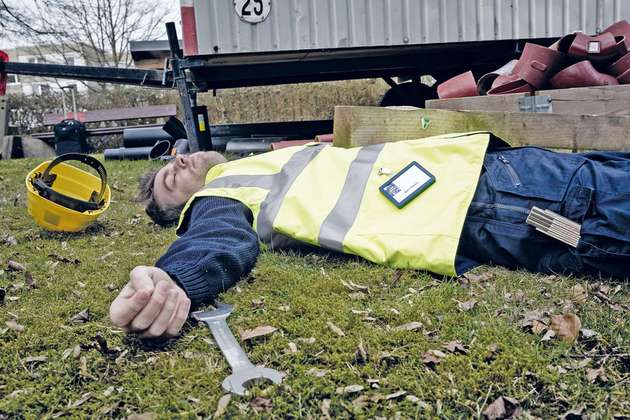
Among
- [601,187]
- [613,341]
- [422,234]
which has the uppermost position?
[601,187]

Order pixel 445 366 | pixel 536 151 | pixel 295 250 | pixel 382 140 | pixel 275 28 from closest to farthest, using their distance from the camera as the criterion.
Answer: pixel 445 366 < pixel 536 151 < pixel 295 250 < pixel 382 140 < pixel 275 28

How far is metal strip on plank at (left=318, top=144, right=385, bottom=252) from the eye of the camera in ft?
9.46

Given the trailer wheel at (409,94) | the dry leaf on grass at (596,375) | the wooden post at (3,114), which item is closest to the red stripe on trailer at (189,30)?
the trailer wheel at (409,94)

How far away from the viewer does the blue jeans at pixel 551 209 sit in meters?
2.52

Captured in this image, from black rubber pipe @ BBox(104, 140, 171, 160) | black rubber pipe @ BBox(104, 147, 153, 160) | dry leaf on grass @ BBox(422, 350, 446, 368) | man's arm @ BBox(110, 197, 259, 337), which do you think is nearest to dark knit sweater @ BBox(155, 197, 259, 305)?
man's arm @ BBox(110, 197, 259, 337)

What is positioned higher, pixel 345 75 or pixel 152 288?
pixel 345 75

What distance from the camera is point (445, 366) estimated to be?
1.94 meters

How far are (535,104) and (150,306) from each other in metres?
3.28

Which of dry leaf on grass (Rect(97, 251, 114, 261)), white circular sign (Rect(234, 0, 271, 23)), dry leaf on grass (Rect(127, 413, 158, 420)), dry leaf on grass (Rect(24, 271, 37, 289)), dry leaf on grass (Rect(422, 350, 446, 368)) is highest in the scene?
white circular sign (Rect(234, 0, 271, 23))

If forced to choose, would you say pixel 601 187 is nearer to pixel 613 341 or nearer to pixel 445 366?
pixel 613 341

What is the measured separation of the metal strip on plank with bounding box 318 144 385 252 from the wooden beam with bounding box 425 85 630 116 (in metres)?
1.86

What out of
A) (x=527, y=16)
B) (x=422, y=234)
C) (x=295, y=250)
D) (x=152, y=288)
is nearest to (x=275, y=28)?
(x=527, y=16)

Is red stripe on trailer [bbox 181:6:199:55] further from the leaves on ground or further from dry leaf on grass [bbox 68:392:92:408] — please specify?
the leaves on ground

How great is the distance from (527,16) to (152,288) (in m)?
5.92
